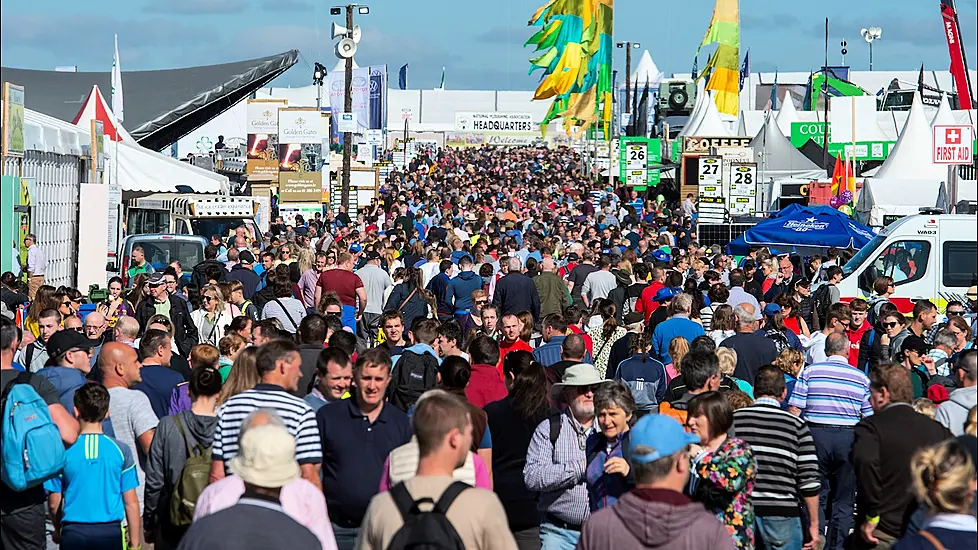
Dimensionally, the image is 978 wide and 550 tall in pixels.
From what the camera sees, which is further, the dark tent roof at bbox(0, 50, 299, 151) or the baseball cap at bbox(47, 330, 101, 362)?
the dark tent roof at bbox(0, 50, 299, 151)

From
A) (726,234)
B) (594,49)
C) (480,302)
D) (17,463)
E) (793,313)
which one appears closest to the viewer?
(17,463)

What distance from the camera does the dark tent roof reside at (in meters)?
49.9

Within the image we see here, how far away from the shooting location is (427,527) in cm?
441

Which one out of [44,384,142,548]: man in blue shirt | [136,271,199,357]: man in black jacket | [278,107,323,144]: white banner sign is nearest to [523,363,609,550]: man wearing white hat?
[44,384,142,548]: man in blue shirt

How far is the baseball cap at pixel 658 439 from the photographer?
461cm

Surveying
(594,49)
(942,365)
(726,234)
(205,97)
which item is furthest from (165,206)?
(205,97)

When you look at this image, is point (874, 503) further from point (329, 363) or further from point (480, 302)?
point (480, 302)

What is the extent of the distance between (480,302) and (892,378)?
A: 7302mm

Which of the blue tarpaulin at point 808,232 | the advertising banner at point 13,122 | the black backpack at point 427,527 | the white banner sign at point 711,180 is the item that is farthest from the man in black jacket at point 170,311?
the white banner sign at point 711,180

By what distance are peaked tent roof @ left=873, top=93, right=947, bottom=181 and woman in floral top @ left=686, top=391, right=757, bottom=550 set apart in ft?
110

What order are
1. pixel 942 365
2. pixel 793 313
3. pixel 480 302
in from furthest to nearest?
pixel 480 302
pixel 793 313
pixel 942 365

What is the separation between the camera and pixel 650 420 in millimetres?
4746

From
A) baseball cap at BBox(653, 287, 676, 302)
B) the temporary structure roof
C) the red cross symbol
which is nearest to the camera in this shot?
baseball cap at BBox(653, 287, 676, 302)

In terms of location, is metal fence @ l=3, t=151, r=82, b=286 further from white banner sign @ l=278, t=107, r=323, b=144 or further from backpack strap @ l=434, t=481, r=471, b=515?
white banner sign @ l=278, t=107, r=323, b=144
